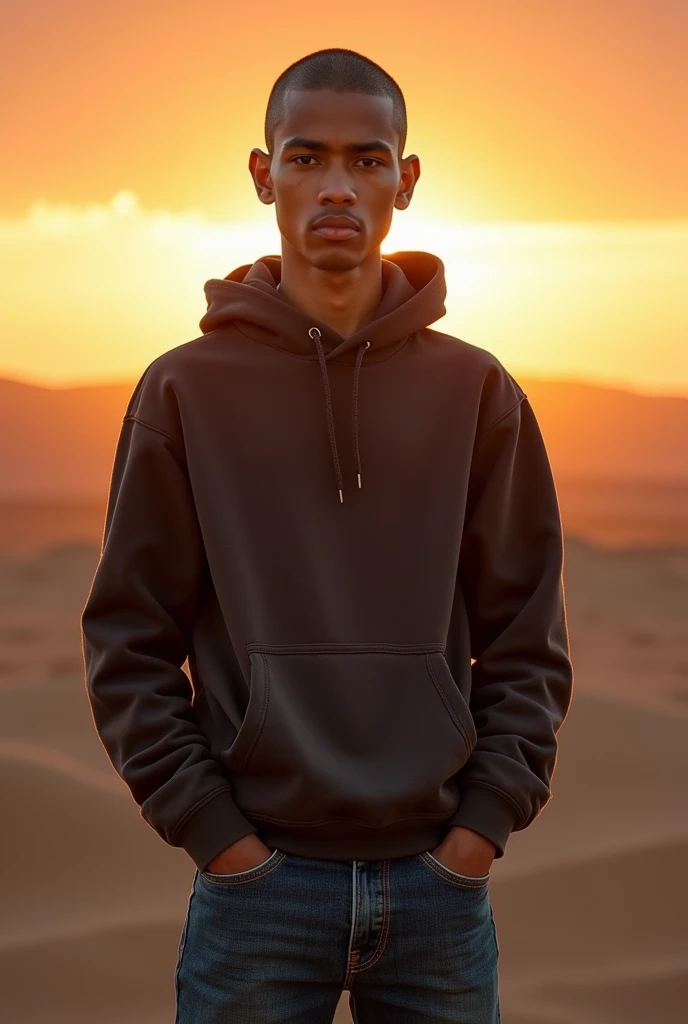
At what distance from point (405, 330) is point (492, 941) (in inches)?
45.8

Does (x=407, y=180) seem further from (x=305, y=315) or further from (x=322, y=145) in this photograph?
(x=305, y=315)

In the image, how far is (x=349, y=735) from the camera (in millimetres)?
2275

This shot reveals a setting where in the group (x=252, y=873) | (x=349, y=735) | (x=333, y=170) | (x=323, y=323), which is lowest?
(x=252, y=873)

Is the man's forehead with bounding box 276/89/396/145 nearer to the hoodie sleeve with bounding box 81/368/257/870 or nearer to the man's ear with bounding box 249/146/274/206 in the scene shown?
the man's ear with bounding box 249/146/274/206

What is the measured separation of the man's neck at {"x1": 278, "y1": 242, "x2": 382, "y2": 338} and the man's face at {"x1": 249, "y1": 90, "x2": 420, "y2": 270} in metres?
0.05

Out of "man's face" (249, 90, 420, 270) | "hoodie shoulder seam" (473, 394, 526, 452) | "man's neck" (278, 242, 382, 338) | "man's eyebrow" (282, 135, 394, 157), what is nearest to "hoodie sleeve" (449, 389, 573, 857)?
"hoodie shoulder seam" (473, 394, 526, 452)

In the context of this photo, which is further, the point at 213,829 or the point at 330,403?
the point at 330,403

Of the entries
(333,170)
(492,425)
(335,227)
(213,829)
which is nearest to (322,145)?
(333,170)

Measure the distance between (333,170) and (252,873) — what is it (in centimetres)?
129

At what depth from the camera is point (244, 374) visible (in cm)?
248

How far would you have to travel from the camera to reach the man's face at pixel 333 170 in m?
2.45

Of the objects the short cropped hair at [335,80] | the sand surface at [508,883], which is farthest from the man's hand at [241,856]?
the sand surface at [508,883]

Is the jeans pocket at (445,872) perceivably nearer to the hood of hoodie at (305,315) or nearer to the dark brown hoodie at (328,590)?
the dark brown hoodie at (328,590)

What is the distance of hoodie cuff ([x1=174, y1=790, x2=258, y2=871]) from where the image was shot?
2.24 metres
